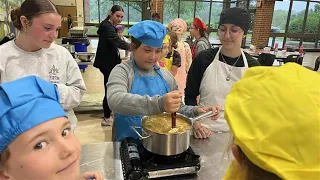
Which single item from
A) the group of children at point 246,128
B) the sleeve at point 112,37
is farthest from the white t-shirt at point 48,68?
the sleeve at point 112,37

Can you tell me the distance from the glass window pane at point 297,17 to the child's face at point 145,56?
10.7 metres

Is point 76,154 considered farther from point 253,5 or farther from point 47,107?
point 253,5

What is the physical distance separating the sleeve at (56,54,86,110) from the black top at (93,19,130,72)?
1887 mm

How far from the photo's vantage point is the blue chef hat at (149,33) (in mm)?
1354

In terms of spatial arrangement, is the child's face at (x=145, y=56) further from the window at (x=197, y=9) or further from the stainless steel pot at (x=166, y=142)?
the window at (x=197, y=9)

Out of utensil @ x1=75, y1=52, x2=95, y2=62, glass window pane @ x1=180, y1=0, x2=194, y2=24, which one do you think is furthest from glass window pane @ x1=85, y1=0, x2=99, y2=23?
utensil @ x1=75, y1=52, x2=95, y2=62

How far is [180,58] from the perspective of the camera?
324cm

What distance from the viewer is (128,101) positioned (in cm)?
120

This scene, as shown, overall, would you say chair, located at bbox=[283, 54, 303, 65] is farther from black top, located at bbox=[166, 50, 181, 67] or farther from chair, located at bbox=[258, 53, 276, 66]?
black top, located at bbox=[166, 50, 181, 67]

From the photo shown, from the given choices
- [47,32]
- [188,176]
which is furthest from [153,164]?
[47,32]

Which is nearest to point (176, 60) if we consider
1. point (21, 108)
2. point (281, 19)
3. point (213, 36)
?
point (21, 108)

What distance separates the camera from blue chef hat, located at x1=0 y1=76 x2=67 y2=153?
2.04 feet

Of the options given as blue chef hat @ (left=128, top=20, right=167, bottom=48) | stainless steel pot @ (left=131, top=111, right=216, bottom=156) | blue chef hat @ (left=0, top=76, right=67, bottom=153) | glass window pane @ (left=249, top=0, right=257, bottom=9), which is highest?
glass window pane @ (left=249, top=0, right=257, bottom=9)

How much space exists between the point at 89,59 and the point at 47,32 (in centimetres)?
240
